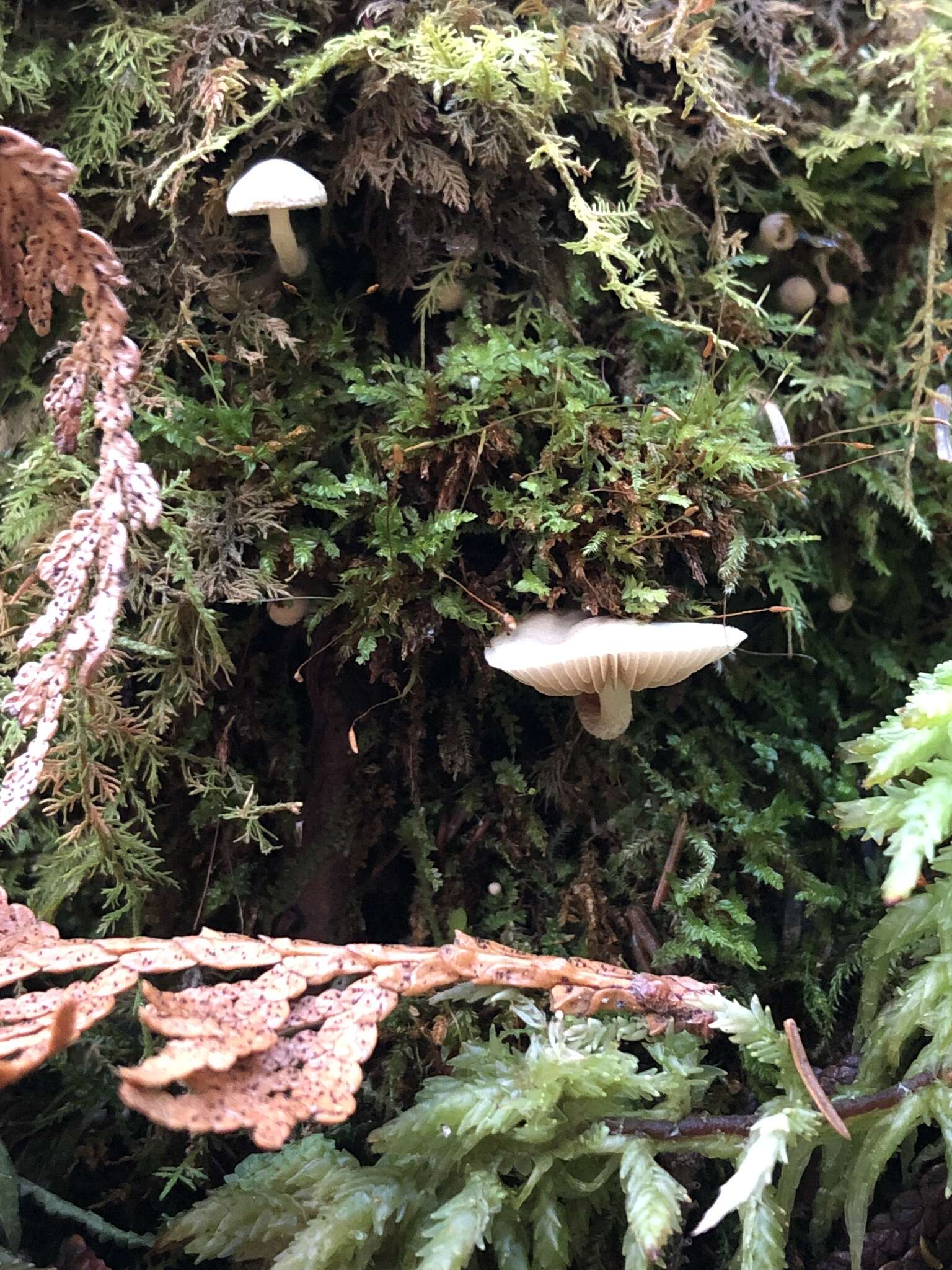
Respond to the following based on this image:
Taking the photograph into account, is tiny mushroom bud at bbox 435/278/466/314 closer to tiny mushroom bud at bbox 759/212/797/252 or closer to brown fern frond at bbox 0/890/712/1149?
tiny mushroom bud at bbox 759/212/797/252

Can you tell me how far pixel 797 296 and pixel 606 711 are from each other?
0.86 meters

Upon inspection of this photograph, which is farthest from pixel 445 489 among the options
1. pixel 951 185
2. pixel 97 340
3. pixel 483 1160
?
pixel 951 185

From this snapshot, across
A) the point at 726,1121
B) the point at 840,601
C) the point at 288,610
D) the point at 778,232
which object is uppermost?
the point at 778,232

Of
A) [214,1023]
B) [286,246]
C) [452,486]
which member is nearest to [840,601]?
[452,486]

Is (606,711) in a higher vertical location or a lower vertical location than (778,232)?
lower

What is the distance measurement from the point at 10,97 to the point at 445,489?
38.4 inches

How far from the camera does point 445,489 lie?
1.27 m

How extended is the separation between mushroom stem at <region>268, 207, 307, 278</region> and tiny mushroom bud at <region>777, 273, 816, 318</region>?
33.9 inches

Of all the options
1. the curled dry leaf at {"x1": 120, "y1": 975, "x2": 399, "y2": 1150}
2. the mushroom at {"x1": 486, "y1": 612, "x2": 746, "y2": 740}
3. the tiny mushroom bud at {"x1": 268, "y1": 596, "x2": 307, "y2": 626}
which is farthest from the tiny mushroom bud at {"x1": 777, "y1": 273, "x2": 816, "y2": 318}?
the curled dry leaf at {"x1": 120, "y1": 975, "x2": 399, "y2": 1150}

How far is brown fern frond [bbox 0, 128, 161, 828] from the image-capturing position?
828 millimetres

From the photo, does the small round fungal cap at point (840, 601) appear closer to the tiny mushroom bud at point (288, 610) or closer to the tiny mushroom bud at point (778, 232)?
the tiny mushroom bud at point (778, 232)

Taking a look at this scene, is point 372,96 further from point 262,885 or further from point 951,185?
point 262,885

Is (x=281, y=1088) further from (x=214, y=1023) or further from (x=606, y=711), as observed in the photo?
(x=606, y=711)

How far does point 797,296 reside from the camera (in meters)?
1.51
